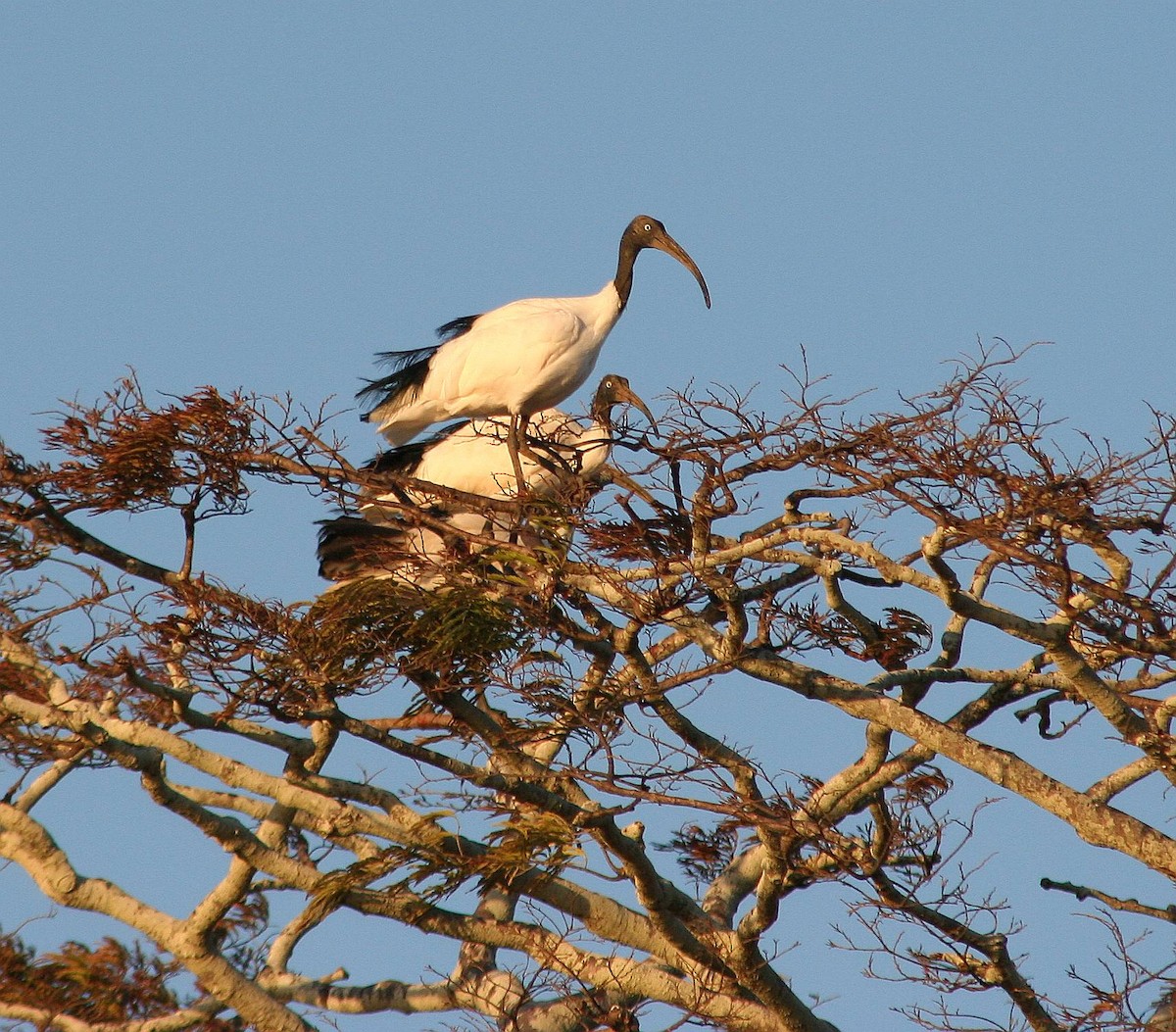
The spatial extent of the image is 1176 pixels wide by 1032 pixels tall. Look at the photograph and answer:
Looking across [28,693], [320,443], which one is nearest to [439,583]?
[320,443]

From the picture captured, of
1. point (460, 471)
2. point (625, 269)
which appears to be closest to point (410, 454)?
point (460, 471)

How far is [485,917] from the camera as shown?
7.99m

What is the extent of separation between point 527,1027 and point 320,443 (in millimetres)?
2747

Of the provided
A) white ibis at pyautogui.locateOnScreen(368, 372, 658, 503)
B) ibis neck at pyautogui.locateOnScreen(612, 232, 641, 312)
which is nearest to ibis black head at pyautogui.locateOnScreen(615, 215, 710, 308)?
ibis neck at pyautogui.locateOnScreen(612, 232, 641, 312)

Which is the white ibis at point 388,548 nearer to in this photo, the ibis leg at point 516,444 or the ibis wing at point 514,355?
the ibis leg at point 516,444

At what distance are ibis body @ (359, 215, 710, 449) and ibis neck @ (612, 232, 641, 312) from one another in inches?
0.4

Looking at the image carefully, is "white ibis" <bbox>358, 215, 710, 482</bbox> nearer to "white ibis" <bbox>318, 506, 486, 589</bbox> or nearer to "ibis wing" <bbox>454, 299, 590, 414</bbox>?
"ibis wing" <bbox>454, 299, 590, 414</bbox>

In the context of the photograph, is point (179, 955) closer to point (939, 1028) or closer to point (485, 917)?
point (485, 917)

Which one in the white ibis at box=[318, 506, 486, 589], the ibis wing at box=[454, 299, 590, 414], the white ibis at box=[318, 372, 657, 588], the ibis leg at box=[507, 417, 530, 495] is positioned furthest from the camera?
the ibis wing at box=[454, 299, 590, 414]

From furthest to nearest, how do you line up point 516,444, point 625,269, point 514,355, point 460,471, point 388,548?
point 625,269
point 460,471
point 514,355
point 516,444
point 388,548

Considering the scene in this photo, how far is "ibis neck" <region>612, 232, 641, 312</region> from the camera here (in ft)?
33.8

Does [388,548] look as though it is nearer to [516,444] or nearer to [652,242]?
[516,444]

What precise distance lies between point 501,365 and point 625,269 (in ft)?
4.41

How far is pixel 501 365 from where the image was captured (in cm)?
946
